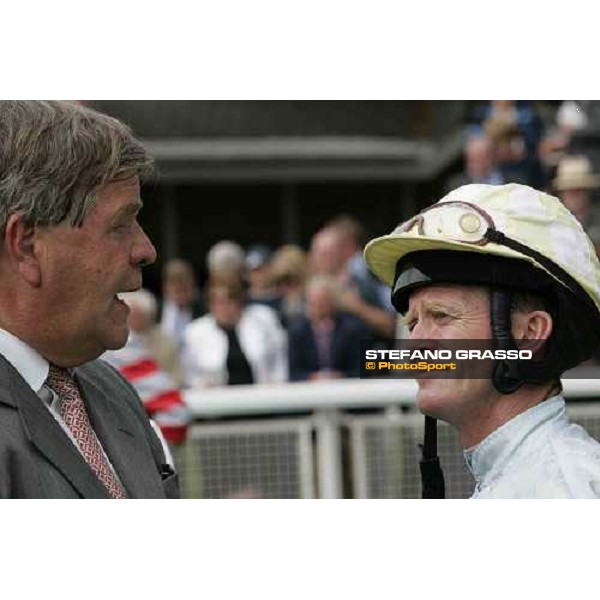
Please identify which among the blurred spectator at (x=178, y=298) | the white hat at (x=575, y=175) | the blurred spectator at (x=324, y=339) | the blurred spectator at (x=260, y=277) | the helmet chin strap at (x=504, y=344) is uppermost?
the white hat at (x=575, y=175)

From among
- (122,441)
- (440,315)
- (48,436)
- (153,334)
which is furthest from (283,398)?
(48,436)

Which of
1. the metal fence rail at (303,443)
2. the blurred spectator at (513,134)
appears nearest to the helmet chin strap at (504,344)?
the blurred spectator at (513,134)

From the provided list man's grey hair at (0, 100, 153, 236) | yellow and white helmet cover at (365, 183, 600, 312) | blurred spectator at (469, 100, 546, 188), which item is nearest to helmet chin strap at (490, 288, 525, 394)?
yellow and white helmet cover at (365, 183, 600, 312)

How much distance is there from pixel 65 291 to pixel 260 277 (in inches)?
54.3

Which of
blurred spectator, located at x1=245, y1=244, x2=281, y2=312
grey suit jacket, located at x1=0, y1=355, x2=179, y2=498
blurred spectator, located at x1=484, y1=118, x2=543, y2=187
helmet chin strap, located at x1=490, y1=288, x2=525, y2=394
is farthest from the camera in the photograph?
blurred spectator, located at x1=245, y1=244, x2=281, y2=312

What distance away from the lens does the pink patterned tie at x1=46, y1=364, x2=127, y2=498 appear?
220 cm

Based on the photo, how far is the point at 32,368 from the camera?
2189mm

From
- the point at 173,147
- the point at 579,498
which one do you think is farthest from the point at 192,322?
the point at 579,498

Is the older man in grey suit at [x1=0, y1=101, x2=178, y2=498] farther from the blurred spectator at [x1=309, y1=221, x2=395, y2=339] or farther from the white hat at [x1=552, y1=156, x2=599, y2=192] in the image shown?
the white hat at [x1=552, y1=156, x2=599, y2=192]

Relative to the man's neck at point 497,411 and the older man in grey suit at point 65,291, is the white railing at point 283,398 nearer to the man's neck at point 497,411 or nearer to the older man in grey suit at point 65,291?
the man's neck at point 497,411

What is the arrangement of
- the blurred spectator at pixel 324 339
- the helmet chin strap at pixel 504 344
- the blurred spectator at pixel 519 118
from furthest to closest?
the blurred spectator at pixel 324 339 < the blurred spectator at pixel 519 118 < the helmet chin strap at pixel 504 344

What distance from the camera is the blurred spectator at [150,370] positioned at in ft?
9.66

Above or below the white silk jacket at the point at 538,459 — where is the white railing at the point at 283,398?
above

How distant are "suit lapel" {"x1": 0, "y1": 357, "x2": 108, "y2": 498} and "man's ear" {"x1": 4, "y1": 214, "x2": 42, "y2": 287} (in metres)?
0.17
